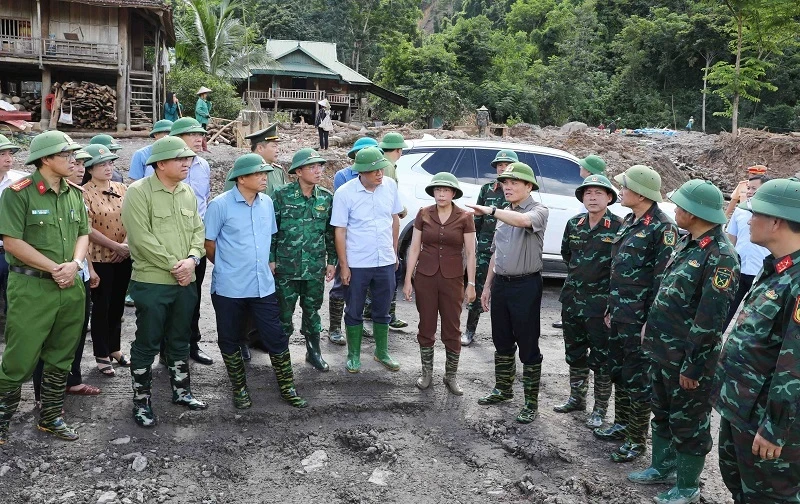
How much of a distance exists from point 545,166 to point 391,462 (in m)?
5.52

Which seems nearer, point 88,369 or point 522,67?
point 88,369

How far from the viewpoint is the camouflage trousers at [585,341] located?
15.9ft

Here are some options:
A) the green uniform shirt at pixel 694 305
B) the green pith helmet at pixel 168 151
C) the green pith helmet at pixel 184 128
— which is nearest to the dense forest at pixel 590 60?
the green pith helmet at pixel 184 128

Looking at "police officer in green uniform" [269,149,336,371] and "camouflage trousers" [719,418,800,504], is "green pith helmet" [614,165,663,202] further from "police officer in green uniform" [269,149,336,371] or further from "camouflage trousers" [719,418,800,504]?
"police officer in green uniform" [269,149,336,371]

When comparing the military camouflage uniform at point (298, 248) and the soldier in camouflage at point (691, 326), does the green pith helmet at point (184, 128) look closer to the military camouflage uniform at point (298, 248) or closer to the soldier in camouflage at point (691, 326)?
the military camouflage uniform at point (298, 248)

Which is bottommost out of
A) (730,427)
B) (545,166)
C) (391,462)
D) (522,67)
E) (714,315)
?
(391,462)

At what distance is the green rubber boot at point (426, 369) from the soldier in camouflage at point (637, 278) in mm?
1571

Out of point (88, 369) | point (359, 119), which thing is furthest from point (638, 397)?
point (359, 119)

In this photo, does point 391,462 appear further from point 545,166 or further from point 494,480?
point 545,166

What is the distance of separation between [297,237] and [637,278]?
2.67m

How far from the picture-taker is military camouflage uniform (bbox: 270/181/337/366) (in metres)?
5.53

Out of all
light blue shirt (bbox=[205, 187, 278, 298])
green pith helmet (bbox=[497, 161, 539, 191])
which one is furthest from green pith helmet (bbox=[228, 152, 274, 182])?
green pith helmet (bbox=[497, 161, 539, 191])

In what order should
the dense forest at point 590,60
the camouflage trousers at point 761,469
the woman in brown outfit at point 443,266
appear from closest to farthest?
the camouflage trousers at point 761,469, the woman in brown outfit at point 443,266, the dense forest at point 590,60

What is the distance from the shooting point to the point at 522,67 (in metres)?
40.6
